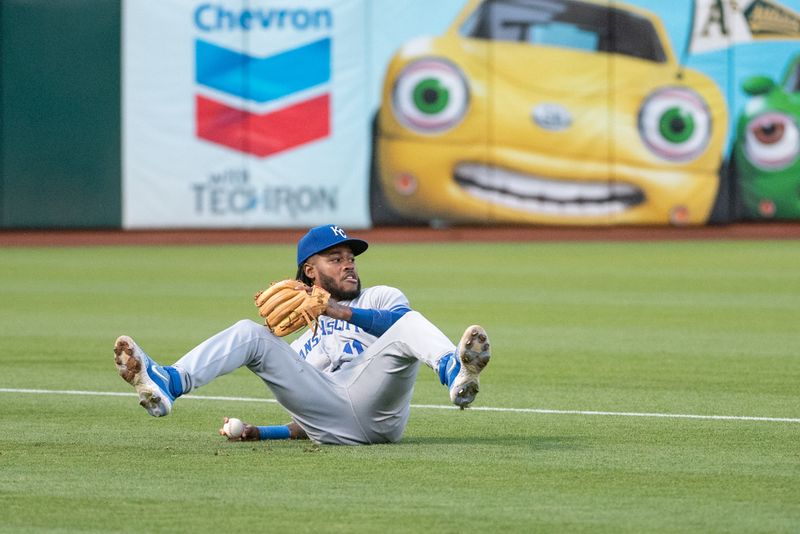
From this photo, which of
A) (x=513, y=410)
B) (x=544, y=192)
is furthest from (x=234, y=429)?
(x=544, y=192)

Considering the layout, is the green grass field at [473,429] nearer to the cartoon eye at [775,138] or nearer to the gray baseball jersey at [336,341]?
the gray baseball jersey at [336,341]

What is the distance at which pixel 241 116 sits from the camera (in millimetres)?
26125

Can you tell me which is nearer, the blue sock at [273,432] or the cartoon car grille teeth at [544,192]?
the blue sock at [273,432]

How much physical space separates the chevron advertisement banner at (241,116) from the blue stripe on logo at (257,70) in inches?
0.7

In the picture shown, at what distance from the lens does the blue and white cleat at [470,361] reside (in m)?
6.73

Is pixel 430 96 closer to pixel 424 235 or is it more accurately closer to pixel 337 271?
pixel 424 235

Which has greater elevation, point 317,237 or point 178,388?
point 317,237

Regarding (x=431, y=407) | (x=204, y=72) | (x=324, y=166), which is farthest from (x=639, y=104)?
(x=431, y=407)

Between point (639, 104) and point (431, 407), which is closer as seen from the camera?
point (431, 407)

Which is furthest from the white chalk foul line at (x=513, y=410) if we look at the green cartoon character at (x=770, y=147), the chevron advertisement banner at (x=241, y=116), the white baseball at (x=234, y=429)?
the green cartoon character at (x=770, y=147)

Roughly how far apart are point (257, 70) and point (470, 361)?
19949mm

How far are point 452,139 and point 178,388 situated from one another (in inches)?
758

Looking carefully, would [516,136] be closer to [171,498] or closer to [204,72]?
[204,72]

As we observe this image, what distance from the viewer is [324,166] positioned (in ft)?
86.1
